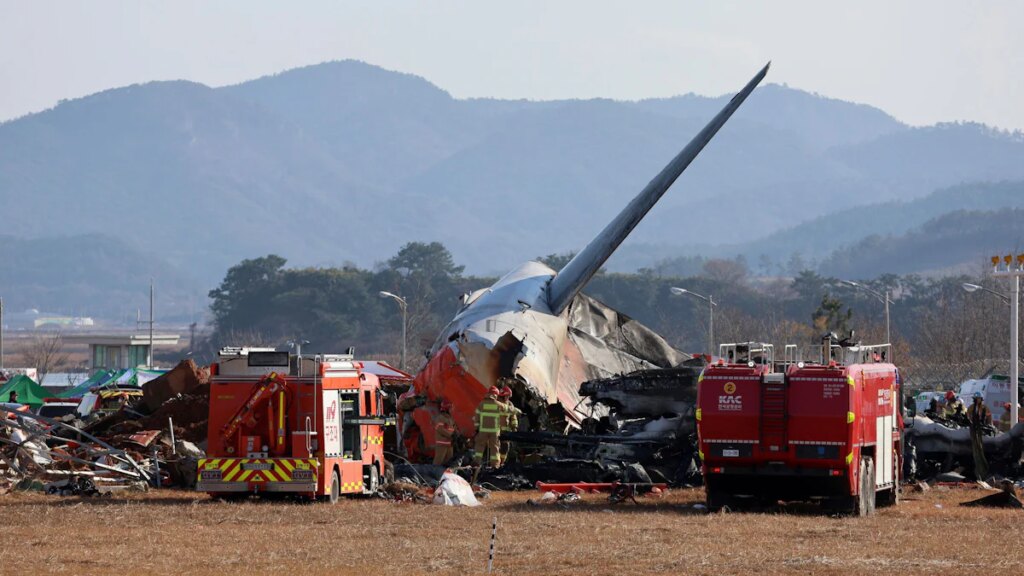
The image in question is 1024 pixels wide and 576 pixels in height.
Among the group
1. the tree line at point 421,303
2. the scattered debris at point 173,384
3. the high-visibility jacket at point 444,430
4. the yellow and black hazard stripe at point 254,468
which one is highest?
the tree line at point 421,303

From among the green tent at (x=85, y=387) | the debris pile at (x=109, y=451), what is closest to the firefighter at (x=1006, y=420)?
the debris pile at (x=109, y=451)

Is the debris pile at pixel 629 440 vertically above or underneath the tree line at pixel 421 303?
underneath

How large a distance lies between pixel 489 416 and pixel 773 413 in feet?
30.8

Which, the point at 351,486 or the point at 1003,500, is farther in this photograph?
the point at 351,486

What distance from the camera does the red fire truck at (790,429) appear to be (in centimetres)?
2548

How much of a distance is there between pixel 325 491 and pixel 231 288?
148067mm

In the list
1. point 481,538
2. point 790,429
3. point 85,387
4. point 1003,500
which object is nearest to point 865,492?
point 790,429

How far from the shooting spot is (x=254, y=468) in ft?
91.4

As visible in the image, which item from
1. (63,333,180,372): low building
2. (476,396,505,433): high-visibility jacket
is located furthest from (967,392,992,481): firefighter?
(63,333,180,372): low building

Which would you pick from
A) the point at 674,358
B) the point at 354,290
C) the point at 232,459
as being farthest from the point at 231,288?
the point at 232,459

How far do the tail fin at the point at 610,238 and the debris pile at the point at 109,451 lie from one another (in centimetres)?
960

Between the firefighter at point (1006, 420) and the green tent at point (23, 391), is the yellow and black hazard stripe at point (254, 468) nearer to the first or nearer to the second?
the firefighter at point (1006, 420)

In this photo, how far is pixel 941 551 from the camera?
21047 mm

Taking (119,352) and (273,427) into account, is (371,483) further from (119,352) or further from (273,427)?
(119,352)
